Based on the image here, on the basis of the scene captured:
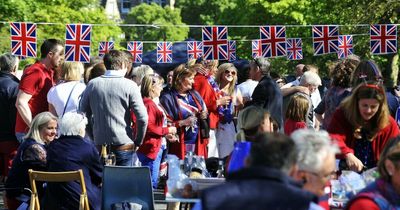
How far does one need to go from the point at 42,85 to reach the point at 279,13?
1693 inches

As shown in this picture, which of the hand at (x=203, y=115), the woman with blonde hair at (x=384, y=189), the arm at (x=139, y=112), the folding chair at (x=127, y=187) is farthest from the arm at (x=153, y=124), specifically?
the woman with blonde hair at (x=384, y=189)

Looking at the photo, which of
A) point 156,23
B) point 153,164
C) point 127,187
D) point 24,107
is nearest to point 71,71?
point 24,107

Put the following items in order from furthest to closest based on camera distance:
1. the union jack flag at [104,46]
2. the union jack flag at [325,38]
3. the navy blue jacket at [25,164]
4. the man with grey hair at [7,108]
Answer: the union jack flag at [104,46] → the union jack flag at [325,38] → the man with grey hair at [7,108] → the navy blue jacket at [25,164]

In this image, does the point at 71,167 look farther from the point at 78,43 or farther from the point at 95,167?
the point at 78,43

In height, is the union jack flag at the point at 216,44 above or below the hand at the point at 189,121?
above

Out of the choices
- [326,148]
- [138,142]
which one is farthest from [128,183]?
[326,148]

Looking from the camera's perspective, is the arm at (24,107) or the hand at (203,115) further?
the hand at (203,115)

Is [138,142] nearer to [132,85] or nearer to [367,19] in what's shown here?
[132,85]

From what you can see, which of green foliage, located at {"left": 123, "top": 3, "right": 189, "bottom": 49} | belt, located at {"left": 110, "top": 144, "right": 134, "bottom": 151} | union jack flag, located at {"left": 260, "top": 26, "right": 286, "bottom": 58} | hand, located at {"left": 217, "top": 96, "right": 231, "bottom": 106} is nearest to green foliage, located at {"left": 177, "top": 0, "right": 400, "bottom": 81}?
union jack flag, located at {"left": 260, "top": 26, "right": 286, "bottom": 58}

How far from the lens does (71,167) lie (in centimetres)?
837

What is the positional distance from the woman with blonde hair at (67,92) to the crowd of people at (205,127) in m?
0.01

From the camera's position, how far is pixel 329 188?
263 inches

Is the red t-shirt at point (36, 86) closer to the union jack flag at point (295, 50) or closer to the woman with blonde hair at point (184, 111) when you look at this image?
the woman with blonde hair at point (184, 111)

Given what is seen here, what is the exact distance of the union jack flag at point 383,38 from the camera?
75.3ft
